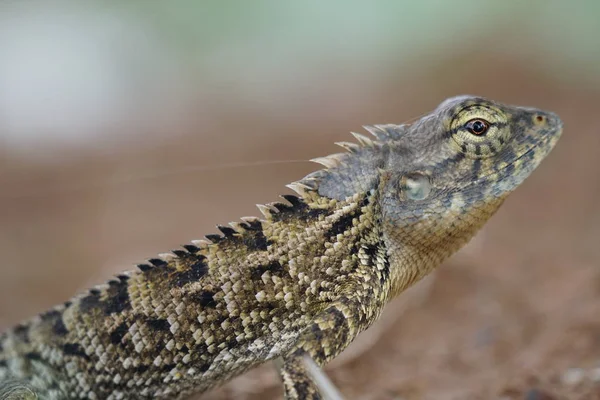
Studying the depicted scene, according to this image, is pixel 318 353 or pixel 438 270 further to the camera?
pixel 438 270

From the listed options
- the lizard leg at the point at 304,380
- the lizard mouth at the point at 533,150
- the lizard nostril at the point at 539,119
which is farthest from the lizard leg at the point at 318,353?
the lizard nostril at the point at 539,119

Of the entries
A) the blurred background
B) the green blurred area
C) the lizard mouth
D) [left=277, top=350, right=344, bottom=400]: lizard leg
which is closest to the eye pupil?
the lizard mouth

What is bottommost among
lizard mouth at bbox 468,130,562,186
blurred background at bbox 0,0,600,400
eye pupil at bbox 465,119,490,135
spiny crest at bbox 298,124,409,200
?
lizard mouth at bbox 468,130,562,186

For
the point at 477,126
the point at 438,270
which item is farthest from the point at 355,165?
the point at 438,270

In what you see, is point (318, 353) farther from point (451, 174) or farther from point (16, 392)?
point (16, 392)

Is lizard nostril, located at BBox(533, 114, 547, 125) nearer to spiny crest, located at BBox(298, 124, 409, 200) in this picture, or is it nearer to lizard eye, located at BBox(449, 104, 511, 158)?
lizard eye, located at BBox(449, 104, 511, 158)

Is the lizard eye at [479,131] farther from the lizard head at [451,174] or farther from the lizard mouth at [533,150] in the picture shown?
the lizard mouth at [533,150]
